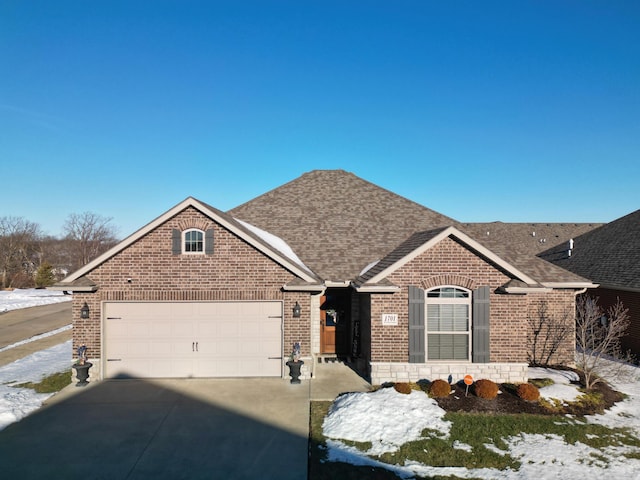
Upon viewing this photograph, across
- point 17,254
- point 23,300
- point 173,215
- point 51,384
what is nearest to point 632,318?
point 173,215

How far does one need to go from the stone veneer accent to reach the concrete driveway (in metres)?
2.58

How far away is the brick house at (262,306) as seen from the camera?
1074 cm

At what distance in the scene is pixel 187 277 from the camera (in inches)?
442

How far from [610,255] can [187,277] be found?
18290 mm

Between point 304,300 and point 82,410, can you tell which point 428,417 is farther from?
point 82,410

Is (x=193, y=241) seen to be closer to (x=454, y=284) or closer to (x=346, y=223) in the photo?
(x=346, y=223)

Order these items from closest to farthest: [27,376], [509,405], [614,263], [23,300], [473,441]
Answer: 1. [473,441]
2. [509,405]
3. [27,376]
4. [614,263]
5. [23,300]

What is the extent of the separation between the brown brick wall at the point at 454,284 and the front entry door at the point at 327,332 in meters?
3.46

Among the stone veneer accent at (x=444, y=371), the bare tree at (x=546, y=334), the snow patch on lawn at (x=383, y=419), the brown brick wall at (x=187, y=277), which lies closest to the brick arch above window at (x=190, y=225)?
the brown brick wall at (x=187, y=277)

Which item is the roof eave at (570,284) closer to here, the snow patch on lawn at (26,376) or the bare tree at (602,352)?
the bare tree at (602,352)

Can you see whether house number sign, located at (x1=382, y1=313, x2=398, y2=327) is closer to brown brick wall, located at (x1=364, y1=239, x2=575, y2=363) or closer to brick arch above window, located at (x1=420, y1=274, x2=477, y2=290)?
brown brick wall, located at (x1=364, y1=239, x2=575, y2=363)

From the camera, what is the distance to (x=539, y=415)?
879 centimetres

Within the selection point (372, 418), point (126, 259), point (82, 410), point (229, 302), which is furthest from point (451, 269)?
point (82, 410)

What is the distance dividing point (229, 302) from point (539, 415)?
8960mm
